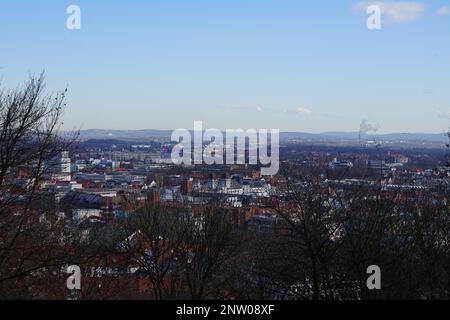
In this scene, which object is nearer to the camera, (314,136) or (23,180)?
(23,180)

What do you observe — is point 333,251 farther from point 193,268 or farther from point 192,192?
point 192,192

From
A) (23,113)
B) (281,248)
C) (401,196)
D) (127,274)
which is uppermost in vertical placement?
(23,113)

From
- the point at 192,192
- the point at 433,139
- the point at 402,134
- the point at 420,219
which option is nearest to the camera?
the point at 420,219

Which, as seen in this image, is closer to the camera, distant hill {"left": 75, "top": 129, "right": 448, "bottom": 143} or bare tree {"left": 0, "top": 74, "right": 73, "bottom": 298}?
bare tree {"left": 0, "top": 74, "right": 73, "bottom": 298}

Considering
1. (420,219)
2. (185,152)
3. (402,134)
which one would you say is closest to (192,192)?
(420,219)

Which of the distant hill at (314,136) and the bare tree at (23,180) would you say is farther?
the distant hill at (314,136)

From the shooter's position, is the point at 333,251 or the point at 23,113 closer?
the point at 23,113

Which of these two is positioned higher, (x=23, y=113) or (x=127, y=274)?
(x=23, y=113)

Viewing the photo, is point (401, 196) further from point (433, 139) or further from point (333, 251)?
point (433, 139)
